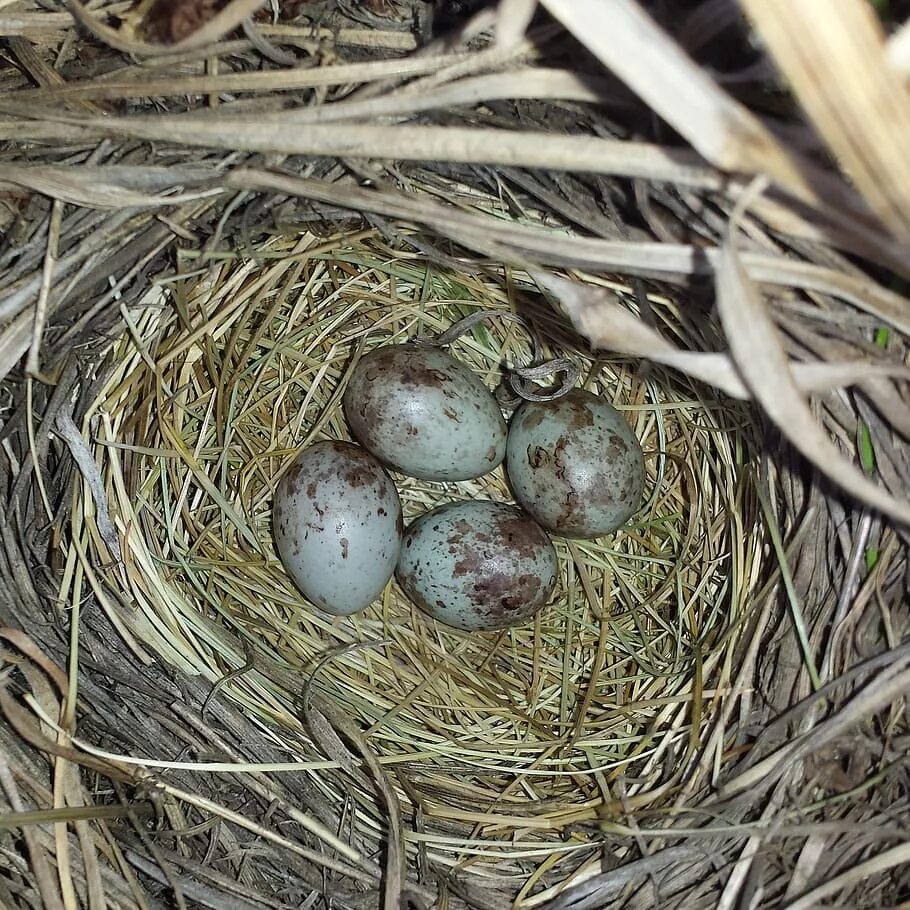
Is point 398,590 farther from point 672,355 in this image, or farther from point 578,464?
point 672,355

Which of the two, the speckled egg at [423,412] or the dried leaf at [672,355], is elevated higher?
the dried leaf at [672,355]

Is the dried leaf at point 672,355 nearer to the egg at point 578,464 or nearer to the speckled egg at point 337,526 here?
the egg at point 578,464

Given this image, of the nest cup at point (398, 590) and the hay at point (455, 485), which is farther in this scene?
the nest cup at point (398, 590)

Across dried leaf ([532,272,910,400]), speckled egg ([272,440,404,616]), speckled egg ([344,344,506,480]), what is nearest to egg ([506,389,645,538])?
speckled egg ([344,344,506,480])

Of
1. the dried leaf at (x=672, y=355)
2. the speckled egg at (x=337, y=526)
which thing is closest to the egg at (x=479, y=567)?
the speckled egg at (x=337, y=526)

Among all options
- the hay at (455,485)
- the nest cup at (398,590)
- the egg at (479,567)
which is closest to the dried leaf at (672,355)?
the hay at (455,485)

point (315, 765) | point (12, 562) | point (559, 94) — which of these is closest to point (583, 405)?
point (559, 94)

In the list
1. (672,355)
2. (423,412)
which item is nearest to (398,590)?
(423,412)
